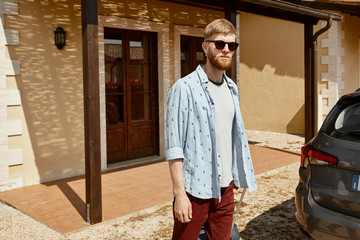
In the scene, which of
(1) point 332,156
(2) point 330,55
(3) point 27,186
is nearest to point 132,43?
(3) point 27,186

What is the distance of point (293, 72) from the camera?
11164 millimetres

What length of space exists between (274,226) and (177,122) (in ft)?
8.10

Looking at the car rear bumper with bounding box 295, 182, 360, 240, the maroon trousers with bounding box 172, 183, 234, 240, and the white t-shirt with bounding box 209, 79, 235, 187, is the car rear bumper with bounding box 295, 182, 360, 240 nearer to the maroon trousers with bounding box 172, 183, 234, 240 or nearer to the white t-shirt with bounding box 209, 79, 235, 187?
the maroon trousers with bounding box 172, 183, 234, 240

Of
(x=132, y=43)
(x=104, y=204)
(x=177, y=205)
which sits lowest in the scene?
(x=104, y=204)

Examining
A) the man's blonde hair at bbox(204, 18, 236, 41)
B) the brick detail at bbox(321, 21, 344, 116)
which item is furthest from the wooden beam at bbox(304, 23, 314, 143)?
the man's blonde hair at bbox(204, 18, 236, 41)

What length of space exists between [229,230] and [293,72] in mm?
9399

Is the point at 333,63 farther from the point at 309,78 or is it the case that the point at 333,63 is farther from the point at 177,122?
the point at 177,122

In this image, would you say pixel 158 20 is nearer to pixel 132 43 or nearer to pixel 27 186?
pixel 132 43

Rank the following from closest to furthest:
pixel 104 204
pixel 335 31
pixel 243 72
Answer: pixel 104 204 → pixel 335 31 → pixel 243 72

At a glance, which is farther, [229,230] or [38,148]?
[38,148]

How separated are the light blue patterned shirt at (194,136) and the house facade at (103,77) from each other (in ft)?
13.2

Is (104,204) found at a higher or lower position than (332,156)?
lower

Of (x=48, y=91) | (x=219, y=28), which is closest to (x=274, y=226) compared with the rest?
(x=219, y=28)

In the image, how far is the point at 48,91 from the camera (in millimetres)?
5855
